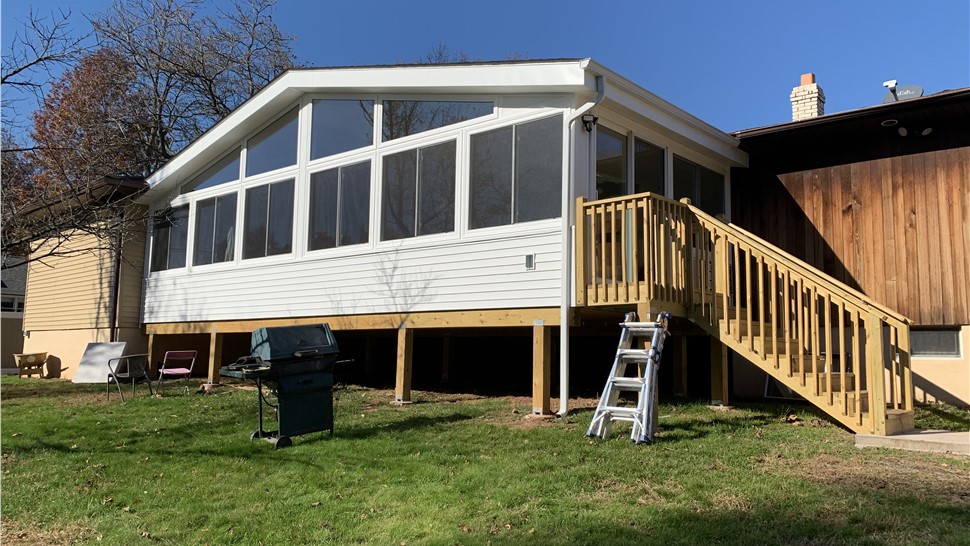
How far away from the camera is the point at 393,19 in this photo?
28.1 meters

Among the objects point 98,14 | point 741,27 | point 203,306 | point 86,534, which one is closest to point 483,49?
point 741,27

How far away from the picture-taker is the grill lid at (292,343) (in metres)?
5.77

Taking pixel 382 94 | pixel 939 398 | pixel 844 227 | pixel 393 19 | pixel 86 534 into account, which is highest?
pixel 393 19

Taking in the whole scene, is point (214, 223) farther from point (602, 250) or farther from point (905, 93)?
point (905, 93)

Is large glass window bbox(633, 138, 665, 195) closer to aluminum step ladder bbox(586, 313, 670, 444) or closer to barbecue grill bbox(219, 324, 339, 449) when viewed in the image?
aluminum step ladder bbox(586, 313, 670, 444)

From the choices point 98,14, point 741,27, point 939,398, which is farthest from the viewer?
point 98,14

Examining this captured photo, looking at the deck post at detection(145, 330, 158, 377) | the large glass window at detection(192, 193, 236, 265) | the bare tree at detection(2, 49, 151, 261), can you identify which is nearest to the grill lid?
the large glass window at detection(192, 193, 236, 265)

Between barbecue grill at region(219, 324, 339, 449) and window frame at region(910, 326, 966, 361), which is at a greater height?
window frame at region(910, 326, 966, 361)

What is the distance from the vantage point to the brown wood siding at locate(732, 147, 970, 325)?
755 centimetres

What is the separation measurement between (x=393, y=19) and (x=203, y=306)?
20.3 m

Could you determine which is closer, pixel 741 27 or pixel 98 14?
pixel 741 27

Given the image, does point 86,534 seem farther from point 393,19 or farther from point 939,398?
point 393,19

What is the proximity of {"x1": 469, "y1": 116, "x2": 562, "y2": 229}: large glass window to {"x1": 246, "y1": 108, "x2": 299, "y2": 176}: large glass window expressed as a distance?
3.81 m

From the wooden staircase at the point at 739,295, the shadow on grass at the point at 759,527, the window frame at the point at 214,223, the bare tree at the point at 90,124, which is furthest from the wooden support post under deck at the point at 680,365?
the bare tree at the point at 90,124
